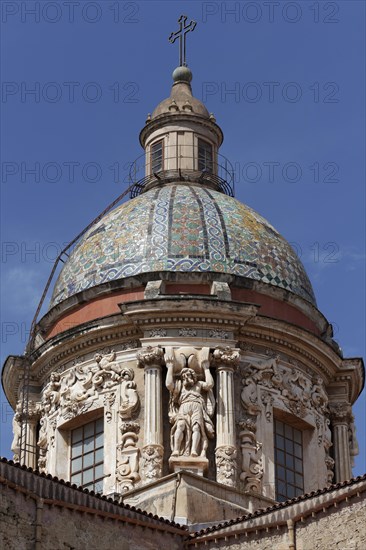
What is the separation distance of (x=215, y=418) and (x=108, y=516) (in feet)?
24.1

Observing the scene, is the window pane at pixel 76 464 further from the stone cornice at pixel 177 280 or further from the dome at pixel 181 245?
the dome at pixel 181 245

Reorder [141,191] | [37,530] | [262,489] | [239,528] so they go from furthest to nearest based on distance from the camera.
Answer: [141,191], [262,489], [239,528], [37,530]

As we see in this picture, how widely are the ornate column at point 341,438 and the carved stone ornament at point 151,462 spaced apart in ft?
17.8

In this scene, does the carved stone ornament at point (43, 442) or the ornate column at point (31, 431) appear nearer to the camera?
the carved stone ornament at point (43, 442)

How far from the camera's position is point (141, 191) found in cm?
4397

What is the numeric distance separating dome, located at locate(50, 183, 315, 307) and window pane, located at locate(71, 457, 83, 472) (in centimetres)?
456

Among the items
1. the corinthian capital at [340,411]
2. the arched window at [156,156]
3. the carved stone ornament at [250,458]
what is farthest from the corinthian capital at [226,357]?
the arched window at [156,156]

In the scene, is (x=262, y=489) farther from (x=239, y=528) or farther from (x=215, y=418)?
(x=239, y=528)

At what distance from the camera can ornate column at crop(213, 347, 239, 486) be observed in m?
36.6

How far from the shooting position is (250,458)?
37281mm

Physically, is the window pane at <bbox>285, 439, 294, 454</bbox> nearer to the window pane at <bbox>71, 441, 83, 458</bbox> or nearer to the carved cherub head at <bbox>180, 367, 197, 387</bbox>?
the carved cherub head at <bbox>180, 367, 197, 387</bbox>

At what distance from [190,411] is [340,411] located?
5.26m

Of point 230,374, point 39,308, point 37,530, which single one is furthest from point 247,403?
point 37,530

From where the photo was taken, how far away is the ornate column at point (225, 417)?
36562 millimetres
